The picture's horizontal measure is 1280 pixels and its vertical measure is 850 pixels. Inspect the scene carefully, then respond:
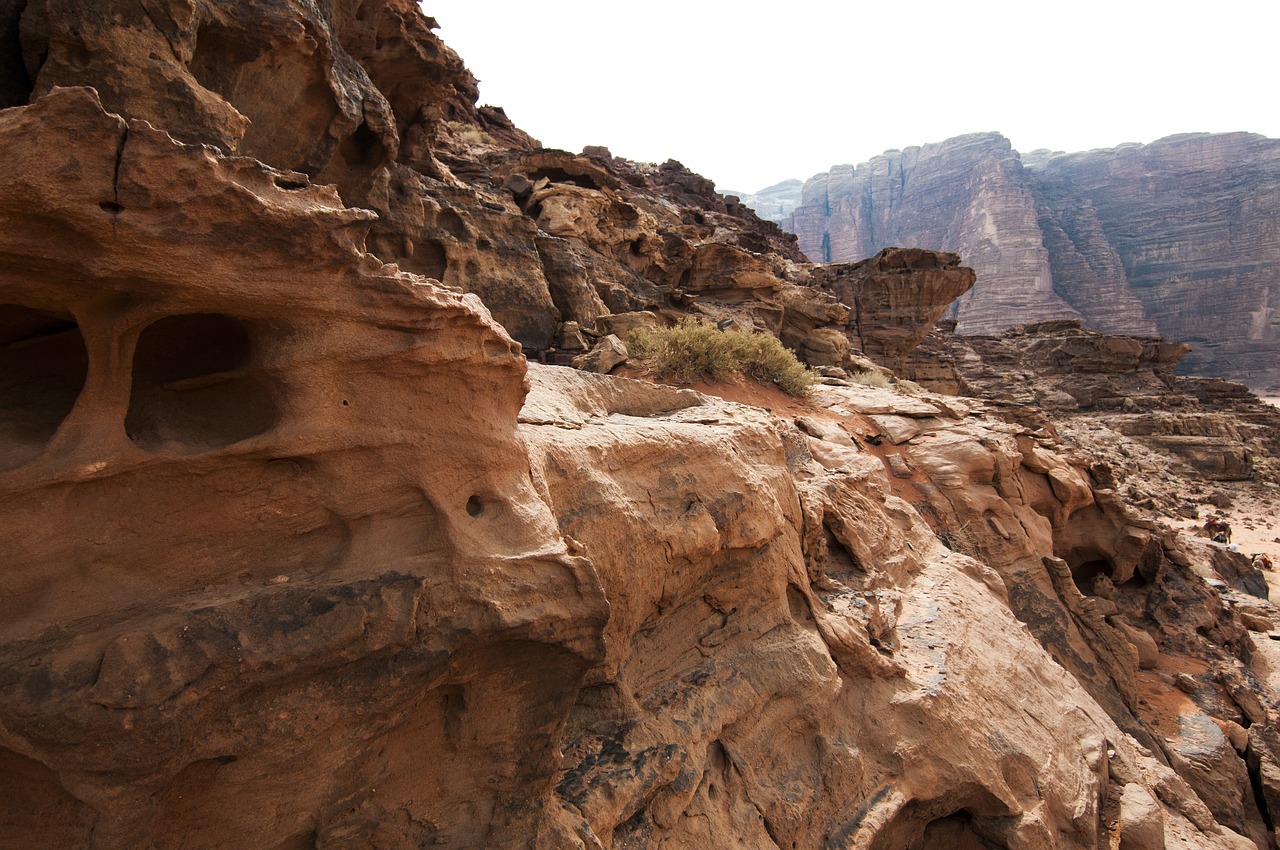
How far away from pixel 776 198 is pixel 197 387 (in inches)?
6090

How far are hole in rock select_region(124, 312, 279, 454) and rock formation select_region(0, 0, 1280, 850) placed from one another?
14 mm

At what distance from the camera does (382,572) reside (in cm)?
264

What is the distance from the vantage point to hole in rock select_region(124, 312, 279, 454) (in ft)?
8.26

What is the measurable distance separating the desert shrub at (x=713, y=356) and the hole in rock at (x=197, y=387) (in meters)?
6.39

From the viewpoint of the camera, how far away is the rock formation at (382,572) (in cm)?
214

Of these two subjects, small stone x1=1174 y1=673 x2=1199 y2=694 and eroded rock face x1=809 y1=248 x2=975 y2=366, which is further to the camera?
eroded rock face x1=809 y1=248 x2=975 y2=366

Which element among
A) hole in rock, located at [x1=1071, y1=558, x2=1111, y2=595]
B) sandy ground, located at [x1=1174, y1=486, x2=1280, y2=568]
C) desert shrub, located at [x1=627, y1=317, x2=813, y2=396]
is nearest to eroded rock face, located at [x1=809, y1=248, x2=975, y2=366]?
sandy ground, located at [x1=1174, y1=486, x2=1280, y2=568]

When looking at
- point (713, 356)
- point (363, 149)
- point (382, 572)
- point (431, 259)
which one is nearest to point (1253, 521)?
Answer: point (713, 356)

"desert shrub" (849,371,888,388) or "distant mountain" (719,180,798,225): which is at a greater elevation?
"distant mountain" (719,180,798,225)

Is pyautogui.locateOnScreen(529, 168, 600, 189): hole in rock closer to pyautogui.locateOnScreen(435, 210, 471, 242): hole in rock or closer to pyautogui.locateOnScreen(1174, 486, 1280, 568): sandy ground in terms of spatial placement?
pyautogui.locateOnScreen(435, 210, 471, 242): hole in rock

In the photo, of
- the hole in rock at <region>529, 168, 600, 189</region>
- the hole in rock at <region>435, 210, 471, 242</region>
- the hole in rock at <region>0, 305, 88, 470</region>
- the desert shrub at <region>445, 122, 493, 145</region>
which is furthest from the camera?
the desert shrub at <region>445, 122, 493, 145</region>

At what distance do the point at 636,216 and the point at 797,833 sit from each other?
1359 centimetres

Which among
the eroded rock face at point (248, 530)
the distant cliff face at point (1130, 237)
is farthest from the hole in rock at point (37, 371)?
the distant cliff face at point (1130, 237)

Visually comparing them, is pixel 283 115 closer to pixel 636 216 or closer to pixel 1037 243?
pixel 636 216
